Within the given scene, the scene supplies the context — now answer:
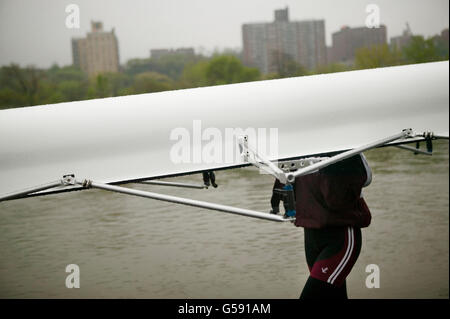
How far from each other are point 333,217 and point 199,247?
13.1 ft

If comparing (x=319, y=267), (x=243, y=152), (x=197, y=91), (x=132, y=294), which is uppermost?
(x=197, y=91)

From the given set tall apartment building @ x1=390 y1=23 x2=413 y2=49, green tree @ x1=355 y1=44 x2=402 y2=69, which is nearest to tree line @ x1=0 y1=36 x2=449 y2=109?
green tree @ x1=355 y1=44 x2=402 y2=69

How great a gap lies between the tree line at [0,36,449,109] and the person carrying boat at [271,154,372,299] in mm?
7594

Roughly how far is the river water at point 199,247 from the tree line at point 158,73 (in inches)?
82.5

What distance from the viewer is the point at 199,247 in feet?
22.3

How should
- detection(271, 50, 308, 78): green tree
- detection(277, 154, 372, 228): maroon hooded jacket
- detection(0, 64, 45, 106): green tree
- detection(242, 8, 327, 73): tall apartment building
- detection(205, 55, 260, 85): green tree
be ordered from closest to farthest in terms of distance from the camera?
detection(277, 154, 372, 228): maroon hooded jacket
detection(0, 64, 45, 106): green tree
detection(271, 50, 308, 78): green tree
detection(205, 55, 260, 85): green tree
detection(242, 8, 327, 73): tall apartment building

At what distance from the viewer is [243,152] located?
9.73ft

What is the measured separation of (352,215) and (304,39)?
56.9 ft

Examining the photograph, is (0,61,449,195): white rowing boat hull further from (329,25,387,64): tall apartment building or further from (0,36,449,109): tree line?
(329,25,387,64): tall apartment building

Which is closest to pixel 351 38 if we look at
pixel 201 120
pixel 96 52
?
pixel 96 52

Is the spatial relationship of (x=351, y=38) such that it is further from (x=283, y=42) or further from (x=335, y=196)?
(x=335, y=196)

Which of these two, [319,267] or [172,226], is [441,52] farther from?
[319,267]

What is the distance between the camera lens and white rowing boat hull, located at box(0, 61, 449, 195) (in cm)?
295
